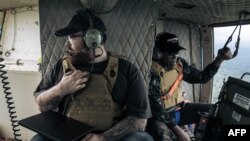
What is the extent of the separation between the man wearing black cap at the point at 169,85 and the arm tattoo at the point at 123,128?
1.14 ft

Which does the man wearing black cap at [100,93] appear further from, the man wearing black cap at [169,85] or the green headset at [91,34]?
the man wearing black cap at [169,85]

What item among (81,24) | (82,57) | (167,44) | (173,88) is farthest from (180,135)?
(81,24)

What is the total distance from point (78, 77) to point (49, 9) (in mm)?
668

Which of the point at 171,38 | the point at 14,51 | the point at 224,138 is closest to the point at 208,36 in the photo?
the point at 171,38

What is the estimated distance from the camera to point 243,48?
2.23 m

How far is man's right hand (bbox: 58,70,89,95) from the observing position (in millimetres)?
1469

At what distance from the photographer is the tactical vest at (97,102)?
5.09 ft

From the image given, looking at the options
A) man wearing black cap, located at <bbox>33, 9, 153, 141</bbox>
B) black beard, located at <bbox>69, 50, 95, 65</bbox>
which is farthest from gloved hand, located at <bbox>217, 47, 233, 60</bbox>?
black beard, located at <bbox>69, 50, 95, 65</bbox>

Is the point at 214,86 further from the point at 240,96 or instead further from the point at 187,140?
the point at 240,96

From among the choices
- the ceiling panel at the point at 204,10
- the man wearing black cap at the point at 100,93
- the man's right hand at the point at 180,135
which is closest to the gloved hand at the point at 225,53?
the ceiling panel at the point at 204,10

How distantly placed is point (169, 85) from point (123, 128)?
0.77 m

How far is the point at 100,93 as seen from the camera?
1552 mm

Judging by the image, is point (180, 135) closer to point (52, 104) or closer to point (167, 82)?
point (167, 82)

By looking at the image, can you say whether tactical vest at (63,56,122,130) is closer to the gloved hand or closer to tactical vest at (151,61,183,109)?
tactical vest at (151,61,183,109)
